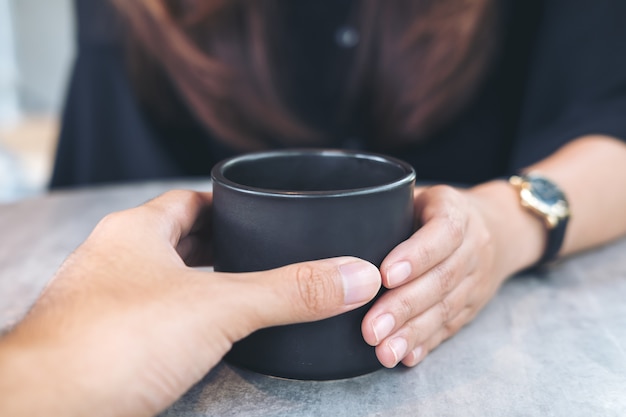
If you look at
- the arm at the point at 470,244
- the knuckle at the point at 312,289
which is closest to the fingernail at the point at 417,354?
the arm at the point at 470,244

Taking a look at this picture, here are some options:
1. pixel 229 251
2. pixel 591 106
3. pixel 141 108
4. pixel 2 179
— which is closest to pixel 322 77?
pixel 141 108

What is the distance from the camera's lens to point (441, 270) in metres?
0.49

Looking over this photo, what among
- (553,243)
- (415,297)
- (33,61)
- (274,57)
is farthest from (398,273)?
(33,61)

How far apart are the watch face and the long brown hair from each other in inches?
14.2

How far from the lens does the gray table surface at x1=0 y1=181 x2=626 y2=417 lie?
0.40 meters

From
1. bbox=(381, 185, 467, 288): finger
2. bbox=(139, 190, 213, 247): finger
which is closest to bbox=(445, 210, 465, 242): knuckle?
bbox=(381, 185, 467, 288): finger

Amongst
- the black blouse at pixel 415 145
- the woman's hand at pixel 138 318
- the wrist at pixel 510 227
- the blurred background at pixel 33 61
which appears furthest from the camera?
the blurred background at pixel 33 61

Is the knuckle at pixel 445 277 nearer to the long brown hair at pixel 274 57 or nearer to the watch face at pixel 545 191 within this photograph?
the watch face at pixel 545 191

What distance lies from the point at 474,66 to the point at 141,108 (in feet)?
2.18

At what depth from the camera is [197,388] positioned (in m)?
0.42

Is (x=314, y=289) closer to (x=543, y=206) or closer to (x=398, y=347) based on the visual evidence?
(x=398, y=347)

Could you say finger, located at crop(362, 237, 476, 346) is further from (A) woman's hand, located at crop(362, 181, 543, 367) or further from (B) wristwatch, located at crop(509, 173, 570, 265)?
(B) wristwatch, located at crop(509, 173, 570, 265)

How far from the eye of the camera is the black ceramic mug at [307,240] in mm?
389

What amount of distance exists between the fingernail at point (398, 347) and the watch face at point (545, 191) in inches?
13.2
